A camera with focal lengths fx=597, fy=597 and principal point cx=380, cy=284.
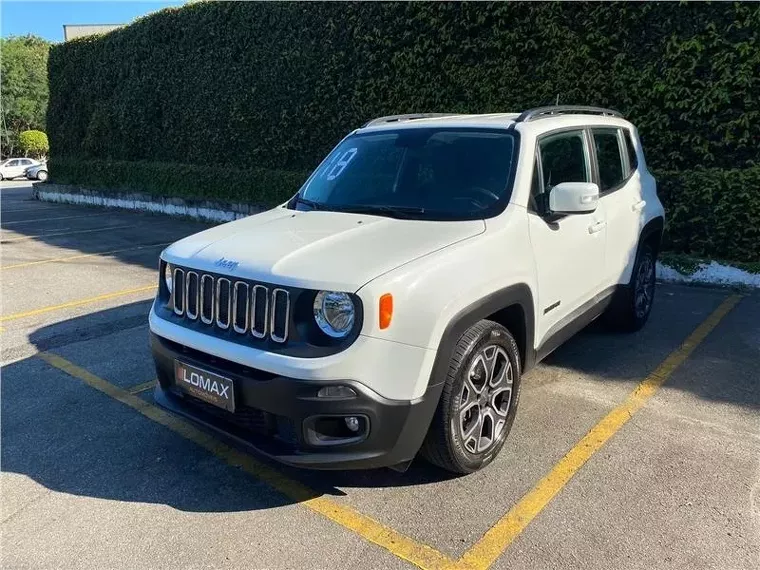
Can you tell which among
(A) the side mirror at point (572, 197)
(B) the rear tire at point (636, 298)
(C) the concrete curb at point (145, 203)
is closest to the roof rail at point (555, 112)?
(A) the side mirror at point (572, 197)

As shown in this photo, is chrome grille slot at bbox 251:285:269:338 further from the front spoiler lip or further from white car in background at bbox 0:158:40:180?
white car in background at bbox 0:158:40:180

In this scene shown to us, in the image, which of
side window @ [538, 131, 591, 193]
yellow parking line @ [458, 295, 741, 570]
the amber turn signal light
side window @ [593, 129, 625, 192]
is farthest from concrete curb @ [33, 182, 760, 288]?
the amber turn signal light

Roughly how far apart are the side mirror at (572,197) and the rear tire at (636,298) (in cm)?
162

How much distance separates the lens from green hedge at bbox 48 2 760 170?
707cm

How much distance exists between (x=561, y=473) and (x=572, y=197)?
4.94 ft

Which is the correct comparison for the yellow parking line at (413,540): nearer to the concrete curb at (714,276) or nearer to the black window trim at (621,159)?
the black window trim at (621,159)

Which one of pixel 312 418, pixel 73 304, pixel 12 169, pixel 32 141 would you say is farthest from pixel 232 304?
pixel 32 141

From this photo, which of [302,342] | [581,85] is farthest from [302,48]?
[302,342]

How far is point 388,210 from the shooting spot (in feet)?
11.7

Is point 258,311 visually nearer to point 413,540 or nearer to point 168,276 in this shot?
point 168,276

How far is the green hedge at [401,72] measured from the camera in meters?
7.07

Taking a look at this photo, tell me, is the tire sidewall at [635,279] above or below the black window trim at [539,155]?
below

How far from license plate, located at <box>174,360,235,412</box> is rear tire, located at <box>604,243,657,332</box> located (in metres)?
3.25

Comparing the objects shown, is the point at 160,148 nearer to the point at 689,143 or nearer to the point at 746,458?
the point at 689,143
